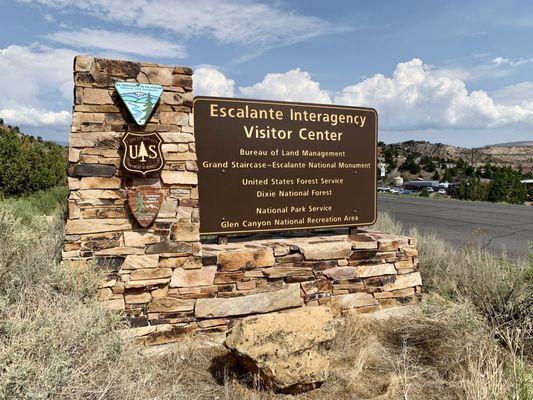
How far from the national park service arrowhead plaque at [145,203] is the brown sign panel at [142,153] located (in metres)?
0.19

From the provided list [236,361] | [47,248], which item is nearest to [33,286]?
[47,248]

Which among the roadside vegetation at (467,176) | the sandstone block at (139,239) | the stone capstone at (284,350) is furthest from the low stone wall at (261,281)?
the roadside vegetation at (467,176)

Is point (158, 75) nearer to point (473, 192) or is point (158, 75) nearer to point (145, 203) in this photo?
point (145, 203)

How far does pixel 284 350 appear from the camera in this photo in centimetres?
360

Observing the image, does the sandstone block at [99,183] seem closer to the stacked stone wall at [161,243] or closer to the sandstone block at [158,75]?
the stacked stone wall at [161,243]

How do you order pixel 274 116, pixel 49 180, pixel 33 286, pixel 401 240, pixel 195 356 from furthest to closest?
pixel 49 180 < pixel 401 240 < pixel 274 116 < pixel 195 356 < pixel 33 286

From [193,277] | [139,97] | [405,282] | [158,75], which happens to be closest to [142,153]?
[139,97]

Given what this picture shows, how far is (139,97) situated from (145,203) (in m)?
1.05

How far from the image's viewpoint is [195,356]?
4.30m

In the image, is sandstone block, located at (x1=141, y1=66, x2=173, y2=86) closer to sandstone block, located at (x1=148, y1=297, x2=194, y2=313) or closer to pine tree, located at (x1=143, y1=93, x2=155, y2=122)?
pine tree, located at (x1=143, y1=93, x2=155, y2=122)

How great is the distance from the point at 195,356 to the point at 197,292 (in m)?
0.68

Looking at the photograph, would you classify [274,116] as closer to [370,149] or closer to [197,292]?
[370,149]

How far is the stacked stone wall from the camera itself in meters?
4.36

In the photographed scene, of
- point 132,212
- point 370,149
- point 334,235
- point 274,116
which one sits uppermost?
point 274,116
